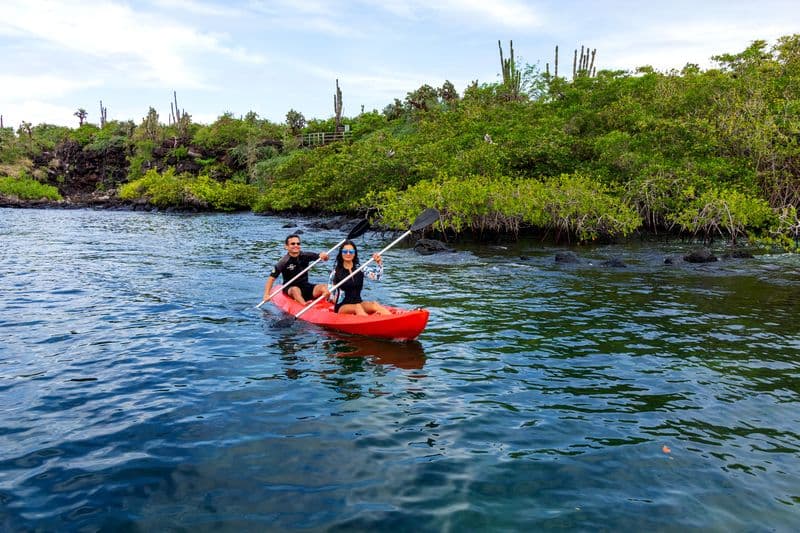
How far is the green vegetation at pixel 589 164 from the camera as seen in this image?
22156 mm

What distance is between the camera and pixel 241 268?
16891mm

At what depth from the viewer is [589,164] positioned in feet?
89.7

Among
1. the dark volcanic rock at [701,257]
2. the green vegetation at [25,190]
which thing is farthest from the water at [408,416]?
the green vegetation at [25,190]

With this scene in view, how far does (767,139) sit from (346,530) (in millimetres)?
24220

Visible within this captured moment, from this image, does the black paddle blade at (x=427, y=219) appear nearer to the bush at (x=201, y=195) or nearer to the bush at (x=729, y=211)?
the bush at (x=729, y=211)

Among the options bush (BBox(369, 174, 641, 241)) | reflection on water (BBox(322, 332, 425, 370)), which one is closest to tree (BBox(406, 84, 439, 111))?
bush (BBox(369, 174, 641, 241))

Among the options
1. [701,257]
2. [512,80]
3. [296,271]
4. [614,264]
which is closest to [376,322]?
[296,271]

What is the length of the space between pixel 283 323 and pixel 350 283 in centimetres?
139

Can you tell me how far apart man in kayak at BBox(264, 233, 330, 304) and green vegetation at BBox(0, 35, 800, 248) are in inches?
477

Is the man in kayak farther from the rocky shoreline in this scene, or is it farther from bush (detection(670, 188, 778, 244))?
the rocky shoreline

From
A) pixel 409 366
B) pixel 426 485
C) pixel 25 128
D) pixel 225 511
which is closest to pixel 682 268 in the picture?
pixel 409 366

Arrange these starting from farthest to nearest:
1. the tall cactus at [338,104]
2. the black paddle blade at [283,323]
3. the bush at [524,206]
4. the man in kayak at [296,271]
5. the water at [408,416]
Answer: the tall cactus at [338,104], the bush at [524,206], the man in kayak at [296,271], the black paddle blade at [283,323], the water at [408,416]

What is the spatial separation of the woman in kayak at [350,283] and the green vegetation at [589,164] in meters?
13.2

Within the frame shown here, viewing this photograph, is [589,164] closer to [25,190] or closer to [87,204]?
[87,204]
